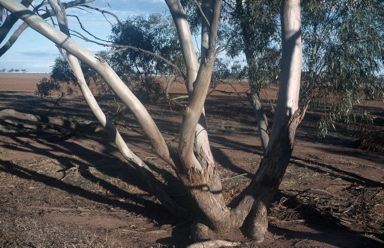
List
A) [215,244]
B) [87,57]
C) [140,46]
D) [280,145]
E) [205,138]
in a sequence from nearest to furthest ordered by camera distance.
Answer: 1. [87,57]
2. [215,244]
3. [280,145]
4. [205,138]
5. [140,46]

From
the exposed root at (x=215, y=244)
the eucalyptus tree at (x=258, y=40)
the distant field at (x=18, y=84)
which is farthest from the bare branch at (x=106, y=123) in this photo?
the distant field at (x=18, y=84)

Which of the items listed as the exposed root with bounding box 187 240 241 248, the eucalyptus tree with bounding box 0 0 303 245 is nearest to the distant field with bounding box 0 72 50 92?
the eucalyptus tree with bounding box 0 0 303 245

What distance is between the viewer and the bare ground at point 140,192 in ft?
24.9

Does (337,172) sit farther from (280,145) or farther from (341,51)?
(280,145)

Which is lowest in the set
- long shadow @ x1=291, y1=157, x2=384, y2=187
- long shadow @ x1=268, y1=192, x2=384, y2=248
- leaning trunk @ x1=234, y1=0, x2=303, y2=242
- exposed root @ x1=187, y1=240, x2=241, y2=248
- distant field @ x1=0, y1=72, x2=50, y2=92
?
exposed root @ x1=187, y1=240, x2=241, y2=248

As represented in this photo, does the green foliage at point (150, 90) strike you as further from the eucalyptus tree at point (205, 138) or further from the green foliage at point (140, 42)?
the eucalyptus tree at point (205, 138)

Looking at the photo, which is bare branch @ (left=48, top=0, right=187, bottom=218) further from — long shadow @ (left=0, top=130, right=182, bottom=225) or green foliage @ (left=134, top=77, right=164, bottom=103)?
green foliage @ (left=134, top=77, right=164, bottom=103)

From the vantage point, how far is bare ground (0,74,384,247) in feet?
24.9

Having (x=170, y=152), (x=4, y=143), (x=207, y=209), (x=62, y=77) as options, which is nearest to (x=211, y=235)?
(x=207, y=209)

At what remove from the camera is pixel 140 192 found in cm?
1034

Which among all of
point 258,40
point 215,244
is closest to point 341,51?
point 258,40

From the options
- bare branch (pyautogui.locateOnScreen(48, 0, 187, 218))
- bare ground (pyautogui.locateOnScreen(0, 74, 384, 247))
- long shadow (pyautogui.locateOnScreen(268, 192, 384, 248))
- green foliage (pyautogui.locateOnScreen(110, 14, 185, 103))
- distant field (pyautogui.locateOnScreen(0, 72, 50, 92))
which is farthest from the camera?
distant field (pyautogui.locateOnScreen(0, 72, 50, 92))

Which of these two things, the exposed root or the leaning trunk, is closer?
the exposed root

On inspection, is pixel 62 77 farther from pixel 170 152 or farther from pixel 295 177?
pixel 170 152
